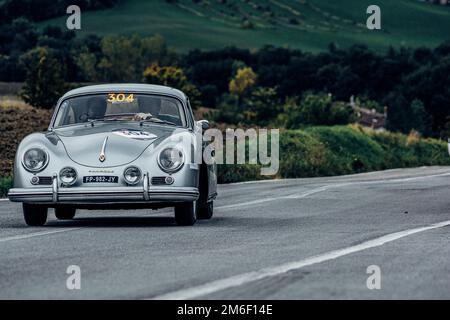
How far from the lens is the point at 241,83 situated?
16062 centimetres

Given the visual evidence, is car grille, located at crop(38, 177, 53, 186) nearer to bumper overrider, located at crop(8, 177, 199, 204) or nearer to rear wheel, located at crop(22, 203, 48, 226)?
bumper overrider, located at crop(8, 177, 199, 204)

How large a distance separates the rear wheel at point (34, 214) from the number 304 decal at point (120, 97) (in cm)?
183

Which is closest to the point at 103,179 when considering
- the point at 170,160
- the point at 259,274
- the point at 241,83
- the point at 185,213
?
the point at 170,160

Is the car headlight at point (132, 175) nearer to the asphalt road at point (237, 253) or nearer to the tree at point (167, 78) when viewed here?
the asphalt road at point (237, 253)

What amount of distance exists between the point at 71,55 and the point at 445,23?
202 ft

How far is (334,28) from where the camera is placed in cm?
19925

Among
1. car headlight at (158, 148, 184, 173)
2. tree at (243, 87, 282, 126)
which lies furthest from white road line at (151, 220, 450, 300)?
tree at (243, 87, 282, 126)

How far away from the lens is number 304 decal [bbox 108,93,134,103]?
1579 centimetres

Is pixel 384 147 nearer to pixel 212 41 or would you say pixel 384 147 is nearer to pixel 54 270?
pixel 54 270

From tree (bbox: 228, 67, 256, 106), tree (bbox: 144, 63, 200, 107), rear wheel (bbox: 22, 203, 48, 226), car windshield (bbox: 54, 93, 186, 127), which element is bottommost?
tree (bbox: 228, 67, 256, 106)

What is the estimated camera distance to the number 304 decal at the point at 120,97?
1579 cm

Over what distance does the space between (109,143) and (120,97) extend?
5.57ft

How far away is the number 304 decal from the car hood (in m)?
1.04

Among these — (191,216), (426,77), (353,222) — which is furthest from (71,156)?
(426,77)
